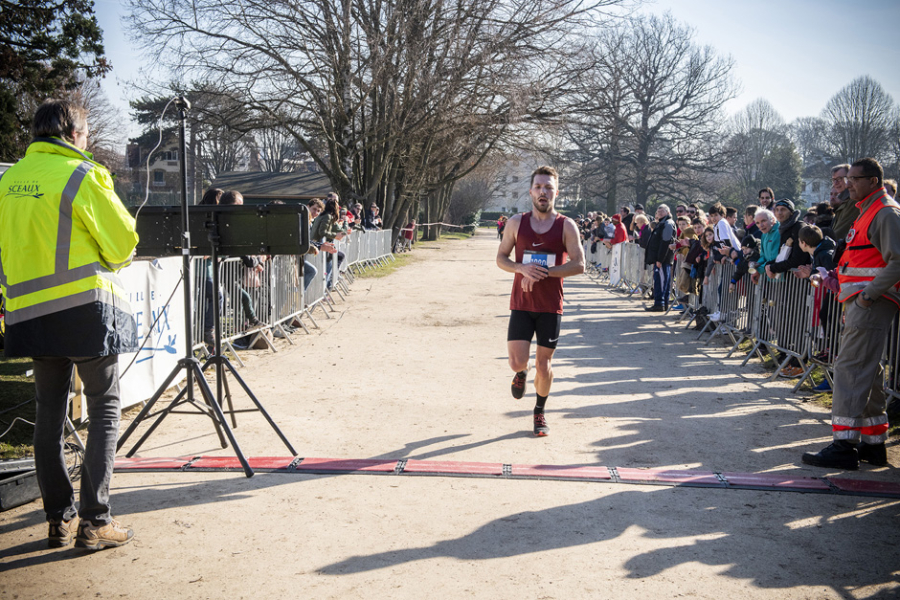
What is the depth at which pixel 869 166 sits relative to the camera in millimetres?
5348

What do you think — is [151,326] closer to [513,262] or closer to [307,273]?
[513,262]

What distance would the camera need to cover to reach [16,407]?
5.60 m

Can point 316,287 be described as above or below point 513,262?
below

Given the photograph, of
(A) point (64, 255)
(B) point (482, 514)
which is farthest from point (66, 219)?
(B) point (482, 514)

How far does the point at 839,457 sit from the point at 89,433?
16.8ft

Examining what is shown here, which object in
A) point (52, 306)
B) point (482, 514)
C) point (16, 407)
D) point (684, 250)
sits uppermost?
point (684, 250)

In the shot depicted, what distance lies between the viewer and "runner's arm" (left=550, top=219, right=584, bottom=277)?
18.5 feet

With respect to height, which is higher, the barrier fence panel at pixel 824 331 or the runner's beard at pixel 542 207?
the runner's beard at pixel 542 207

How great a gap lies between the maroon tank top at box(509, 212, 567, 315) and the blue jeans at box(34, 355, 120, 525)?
312cm

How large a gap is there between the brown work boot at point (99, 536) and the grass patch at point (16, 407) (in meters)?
1.95

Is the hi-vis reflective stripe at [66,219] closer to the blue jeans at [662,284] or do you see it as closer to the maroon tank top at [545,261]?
the maroon tank top at [545,261]

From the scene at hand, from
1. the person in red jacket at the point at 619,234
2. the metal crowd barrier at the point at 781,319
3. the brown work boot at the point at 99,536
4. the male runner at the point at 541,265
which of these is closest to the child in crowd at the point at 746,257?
the metal crowd barrier at the point at 781,319

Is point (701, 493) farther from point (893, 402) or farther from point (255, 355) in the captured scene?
point (255, 355)

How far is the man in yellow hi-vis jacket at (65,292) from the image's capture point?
3559 millimetres
